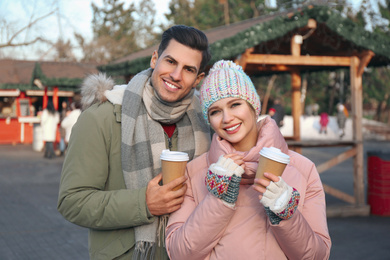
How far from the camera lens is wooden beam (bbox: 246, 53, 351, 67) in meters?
7.41

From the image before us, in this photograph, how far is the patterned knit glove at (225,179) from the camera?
1783 mm

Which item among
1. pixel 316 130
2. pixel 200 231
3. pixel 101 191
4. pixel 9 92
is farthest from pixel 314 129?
pixel 200 231

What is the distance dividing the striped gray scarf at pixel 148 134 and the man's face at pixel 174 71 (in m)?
0.06

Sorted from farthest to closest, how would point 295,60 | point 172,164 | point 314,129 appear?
1. point 314,129
2. point 295,60
3. point 172,164

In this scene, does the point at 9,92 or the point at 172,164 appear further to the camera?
the point at 9,92

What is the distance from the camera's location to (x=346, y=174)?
41.9 ft

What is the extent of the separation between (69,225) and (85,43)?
35063 millimetres

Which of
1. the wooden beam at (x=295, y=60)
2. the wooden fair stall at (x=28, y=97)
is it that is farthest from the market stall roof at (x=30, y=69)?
the wooden beam at (x=295, y=60)

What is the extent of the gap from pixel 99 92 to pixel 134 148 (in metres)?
0.39

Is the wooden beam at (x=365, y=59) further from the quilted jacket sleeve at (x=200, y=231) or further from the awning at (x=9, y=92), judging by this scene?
the awning at (x=9, y=92)

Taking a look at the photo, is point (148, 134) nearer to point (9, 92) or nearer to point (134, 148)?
point (134, 148)

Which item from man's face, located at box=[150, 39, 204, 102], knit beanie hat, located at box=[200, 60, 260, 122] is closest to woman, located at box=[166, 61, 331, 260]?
knit beanie hat, located at box=[200, 60, 260, 122]

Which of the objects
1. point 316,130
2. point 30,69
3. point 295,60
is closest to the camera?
point 295,60

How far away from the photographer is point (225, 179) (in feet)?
5.84
